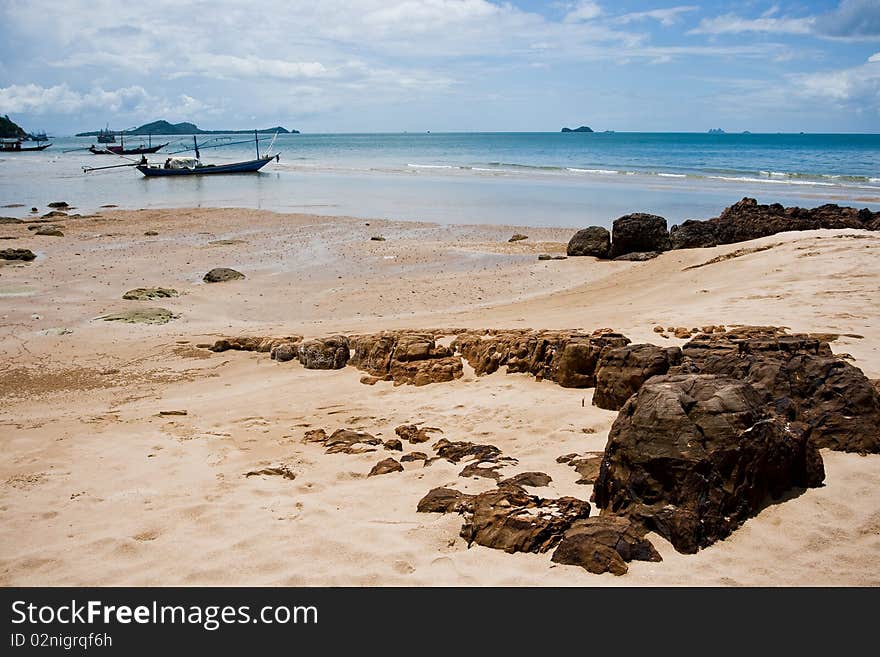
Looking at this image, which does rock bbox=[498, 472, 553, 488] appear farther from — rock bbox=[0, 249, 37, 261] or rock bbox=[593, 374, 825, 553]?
rock bbox=[0, 249, 37, 261]

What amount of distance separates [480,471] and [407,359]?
10.6ft

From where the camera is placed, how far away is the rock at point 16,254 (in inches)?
703

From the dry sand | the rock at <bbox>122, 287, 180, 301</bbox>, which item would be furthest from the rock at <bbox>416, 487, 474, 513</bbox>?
the rock at <bbox>122, 287, 180, 301</bbox>

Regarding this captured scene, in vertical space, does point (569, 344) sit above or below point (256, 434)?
above

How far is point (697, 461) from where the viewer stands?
13.6 ft

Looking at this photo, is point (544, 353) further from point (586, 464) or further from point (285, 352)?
point (285, 352)

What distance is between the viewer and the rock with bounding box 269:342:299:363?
9.60 metres

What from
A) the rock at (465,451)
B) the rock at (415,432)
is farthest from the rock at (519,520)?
the rock at (415,432)

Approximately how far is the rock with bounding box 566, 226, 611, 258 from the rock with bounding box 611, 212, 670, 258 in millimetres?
401

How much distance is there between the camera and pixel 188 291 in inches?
583

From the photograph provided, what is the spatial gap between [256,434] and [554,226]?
64.5 ft

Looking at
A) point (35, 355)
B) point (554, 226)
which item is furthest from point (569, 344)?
point (554, 226)

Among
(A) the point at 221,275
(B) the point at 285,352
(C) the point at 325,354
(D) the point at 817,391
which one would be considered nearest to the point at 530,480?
(D) the point at 817,391

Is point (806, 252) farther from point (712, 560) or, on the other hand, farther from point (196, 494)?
point (196, 494)
